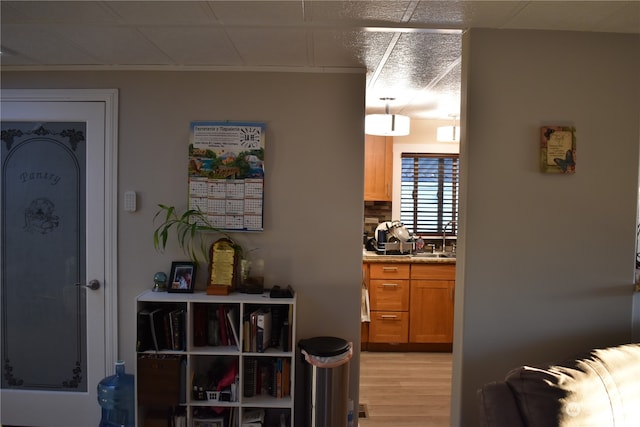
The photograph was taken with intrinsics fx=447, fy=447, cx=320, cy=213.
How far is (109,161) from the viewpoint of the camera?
2828mm

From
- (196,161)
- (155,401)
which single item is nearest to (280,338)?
(155,401)

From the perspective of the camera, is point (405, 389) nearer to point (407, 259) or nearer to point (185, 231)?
point (407, 259)

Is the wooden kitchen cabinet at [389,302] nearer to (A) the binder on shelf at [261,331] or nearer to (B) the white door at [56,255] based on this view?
(A) the binder on shelf at [261,331]

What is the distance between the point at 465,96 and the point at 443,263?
2430 mm

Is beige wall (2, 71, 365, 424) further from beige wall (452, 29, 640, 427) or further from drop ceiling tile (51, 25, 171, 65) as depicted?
beige wall (452, 29, 640, 427)

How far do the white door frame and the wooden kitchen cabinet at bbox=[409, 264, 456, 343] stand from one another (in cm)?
266

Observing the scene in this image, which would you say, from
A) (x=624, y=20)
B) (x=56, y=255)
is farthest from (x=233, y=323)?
(x=624, y=20)

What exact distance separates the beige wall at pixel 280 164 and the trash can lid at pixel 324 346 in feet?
0.53

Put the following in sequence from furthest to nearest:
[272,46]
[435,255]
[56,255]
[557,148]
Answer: [435,255] → [56,255] → [272,46] → [557,148]

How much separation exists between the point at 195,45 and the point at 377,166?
2702 millimetres

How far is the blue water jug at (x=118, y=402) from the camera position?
108 inches

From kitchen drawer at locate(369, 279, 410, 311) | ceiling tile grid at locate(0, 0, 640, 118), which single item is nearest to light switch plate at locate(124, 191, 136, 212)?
ceiling tile grid at locate(0, 0, 640, 118)

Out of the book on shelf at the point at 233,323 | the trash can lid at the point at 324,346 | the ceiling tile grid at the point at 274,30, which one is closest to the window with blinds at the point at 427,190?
the ceiling tile grid at the point at 274,30

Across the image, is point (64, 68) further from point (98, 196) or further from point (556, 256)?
point (556, 256)
